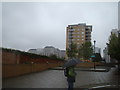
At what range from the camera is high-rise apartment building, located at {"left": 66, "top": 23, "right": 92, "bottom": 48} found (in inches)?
3888

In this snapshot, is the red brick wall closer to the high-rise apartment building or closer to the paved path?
the paved path

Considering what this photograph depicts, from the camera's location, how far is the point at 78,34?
100062mm

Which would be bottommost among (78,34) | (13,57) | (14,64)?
(14,64)

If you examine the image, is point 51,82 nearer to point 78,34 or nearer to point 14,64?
point 14,64

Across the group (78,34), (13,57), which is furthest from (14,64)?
(78,34)

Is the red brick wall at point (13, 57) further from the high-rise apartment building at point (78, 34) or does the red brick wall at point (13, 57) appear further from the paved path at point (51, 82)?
the high-rise apartment building at point (78, 34)

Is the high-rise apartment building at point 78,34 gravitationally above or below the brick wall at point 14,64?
above

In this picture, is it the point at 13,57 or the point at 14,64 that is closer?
the point at 14,64

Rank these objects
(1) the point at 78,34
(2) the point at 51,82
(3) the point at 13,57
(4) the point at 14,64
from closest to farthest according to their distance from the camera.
A: (2) the point at 51,82 < (4) the point at 14,64 < (3) the point at 13,57 < (1) the point at 78,34

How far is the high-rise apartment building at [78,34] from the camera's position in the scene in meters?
98.8

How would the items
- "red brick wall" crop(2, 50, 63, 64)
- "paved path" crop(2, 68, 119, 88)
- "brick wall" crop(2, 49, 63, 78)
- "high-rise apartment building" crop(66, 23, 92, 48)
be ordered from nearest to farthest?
1. "paved path" crop(2, 68, 119, 88)
2. "brick wall" crop(2, 49, 63, 78)
3. "red brick wall" crop(2, 50, 63, 64)
4. "high-rise apartment building" crop(66, 23, 92, 48)

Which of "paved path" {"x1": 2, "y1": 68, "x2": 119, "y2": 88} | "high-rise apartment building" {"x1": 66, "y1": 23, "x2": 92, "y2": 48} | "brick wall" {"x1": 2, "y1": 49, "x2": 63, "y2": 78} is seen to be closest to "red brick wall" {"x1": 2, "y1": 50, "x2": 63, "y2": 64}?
"brick wall" {"x1": 2, "y1": 49, "x2": 63, "y2": 78}

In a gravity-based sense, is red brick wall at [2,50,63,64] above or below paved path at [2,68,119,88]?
above

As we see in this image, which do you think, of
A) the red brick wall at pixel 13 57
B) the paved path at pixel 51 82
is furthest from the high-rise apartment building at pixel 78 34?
the paved path at pixel 51 82
